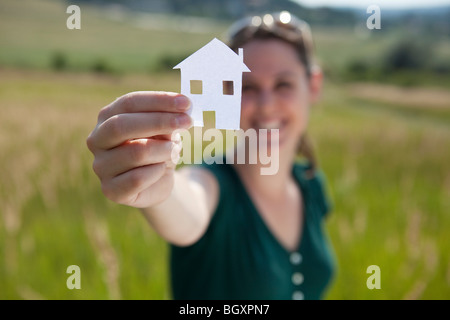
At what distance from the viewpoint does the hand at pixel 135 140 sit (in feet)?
2.51

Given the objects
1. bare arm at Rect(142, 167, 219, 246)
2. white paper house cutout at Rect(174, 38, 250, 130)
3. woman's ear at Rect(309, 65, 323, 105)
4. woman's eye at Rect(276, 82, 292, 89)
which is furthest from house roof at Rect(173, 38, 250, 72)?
woman's ear at Rect(309, 65, 323, 105)

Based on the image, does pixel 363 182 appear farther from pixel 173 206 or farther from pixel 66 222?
pixel 173 206

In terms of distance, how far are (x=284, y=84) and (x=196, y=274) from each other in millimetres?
858

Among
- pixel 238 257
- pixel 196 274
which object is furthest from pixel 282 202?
pixel 196 274

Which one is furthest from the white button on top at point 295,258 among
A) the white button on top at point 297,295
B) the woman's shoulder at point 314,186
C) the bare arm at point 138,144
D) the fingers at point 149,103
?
the fingers at point 149,103

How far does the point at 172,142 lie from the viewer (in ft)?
2.75

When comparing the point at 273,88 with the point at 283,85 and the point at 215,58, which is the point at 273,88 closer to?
the point at 283,85

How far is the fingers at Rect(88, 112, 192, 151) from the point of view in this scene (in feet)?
2.50

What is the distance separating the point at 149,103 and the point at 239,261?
42.2 inches

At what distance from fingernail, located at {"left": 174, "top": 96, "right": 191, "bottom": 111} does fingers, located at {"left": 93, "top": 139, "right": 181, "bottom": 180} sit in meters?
0.11

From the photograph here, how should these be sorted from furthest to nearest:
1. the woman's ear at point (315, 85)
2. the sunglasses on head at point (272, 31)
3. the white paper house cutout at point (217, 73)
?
the woman's ear at point (315, 85)
the sunglasses on head at point (272, 31)
the white paper house cutout at point (217, 73)

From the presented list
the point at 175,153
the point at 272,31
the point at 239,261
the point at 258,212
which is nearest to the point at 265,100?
the point at 272,31

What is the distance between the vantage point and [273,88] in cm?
159

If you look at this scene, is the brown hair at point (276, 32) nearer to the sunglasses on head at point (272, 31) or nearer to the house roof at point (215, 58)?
Result: the sunglasses on head at point (272, 31)
